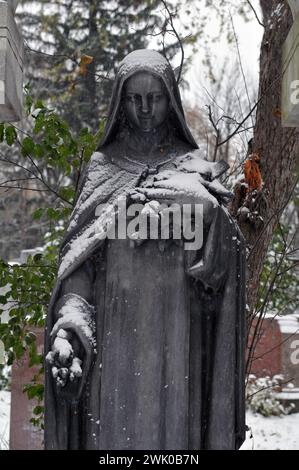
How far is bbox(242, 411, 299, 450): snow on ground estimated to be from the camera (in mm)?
11500

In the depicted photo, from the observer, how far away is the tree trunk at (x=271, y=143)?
670 centimetres

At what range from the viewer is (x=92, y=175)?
13.1ft

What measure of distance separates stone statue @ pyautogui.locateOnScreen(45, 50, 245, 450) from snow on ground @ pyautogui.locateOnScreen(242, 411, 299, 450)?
7.72 meters

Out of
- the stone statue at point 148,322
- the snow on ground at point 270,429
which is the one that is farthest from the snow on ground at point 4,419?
the stone statue at point 148,322

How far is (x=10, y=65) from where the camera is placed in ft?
16.2

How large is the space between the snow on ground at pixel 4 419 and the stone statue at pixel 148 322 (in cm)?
652

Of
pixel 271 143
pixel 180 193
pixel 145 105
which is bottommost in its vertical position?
pixel 180 193

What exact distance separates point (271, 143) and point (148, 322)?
3511 millimetres

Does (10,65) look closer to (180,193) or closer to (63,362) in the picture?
(180,193)

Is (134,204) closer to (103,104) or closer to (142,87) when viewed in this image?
(142,87)

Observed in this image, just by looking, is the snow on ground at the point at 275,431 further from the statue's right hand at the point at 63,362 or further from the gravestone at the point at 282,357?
the statue's right hand at the point at 63,362

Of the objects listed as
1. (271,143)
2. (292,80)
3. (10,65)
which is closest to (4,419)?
(271,143)
